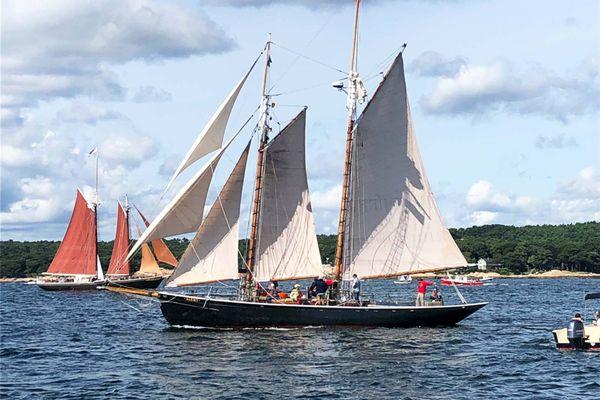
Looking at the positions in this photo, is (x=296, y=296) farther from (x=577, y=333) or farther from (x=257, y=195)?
(x=577, y=333)

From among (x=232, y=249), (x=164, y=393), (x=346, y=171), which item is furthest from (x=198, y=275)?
(x=164, y=393)

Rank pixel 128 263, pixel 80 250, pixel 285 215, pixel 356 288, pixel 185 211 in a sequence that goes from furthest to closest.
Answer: pixel 80 250
pixel 128 263
pixel 285 215
pixel 356 288
pixel 185 211

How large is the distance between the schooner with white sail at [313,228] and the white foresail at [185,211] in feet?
0.26

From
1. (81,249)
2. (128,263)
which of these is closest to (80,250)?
(81,249)

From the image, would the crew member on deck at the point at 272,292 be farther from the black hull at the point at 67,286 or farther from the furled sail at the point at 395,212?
the black hull at the point at 67,286

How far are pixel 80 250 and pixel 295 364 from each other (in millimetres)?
89508

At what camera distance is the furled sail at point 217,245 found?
53.1 m

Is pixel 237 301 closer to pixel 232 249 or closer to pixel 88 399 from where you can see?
pixel 232 249

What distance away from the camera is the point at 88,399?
34.0 m

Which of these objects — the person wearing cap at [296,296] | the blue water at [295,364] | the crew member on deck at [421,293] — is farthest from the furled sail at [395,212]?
the blue water at [295,364]

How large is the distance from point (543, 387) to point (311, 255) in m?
21.8

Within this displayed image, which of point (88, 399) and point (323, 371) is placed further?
point (323, 371)

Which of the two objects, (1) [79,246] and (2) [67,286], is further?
(2) [67,286]

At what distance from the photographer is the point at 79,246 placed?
414 ft
